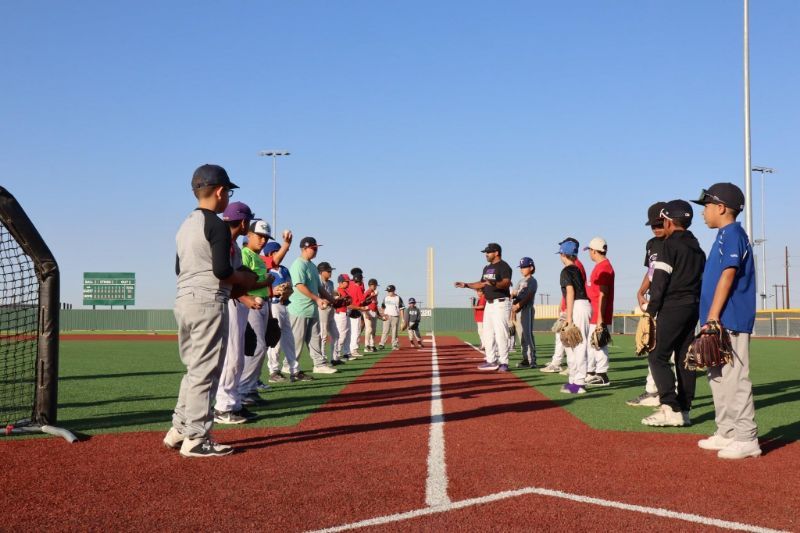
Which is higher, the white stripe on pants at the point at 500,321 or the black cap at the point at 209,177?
the black cap at the point at 209,177

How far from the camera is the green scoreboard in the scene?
6038 cm

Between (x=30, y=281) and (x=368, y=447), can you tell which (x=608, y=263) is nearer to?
(x=368, y=447)

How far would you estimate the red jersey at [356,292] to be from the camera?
Answer: 19.1 metres

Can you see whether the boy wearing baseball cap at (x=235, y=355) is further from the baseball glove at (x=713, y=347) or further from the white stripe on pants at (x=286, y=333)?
the baseball glove at (x=713, y=347)

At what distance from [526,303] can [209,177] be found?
32.8 ft

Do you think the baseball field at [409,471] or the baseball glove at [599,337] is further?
the baseball glove at [599,337]

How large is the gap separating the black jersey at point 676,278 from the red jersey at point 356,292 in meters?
12.5

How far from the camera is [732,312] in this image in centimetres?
557

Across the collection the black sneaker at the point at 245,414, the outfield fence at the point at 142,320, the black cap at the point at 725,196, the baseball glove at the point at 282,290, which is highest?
the black cap at the point at 725,196

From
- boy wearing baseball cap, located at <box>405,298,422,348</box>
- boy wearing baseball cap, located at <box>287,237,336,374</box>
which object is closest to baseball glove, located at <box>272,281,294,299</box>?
boy wearing baseball cap, located at <box>287,237,336,374</box>

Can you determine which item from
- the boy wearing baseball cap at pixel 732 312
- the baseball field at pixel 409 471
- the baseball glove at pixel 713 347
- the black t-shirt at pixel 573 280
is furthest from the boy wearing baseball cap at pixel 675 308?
the black t-shirt at pixel 573 280

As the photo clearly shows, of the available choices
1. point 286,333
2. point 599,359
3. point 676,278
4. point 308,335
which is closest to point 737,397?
point 676,278

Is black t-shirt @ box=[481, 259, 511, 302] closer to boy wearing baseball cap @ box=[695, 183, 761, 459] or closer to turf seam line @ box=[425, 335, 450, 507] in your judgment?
turf seam line @ box=[425, 335, 450, 507]

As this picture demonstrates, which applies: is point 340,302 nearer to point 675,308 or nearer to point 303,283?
point 303,283
